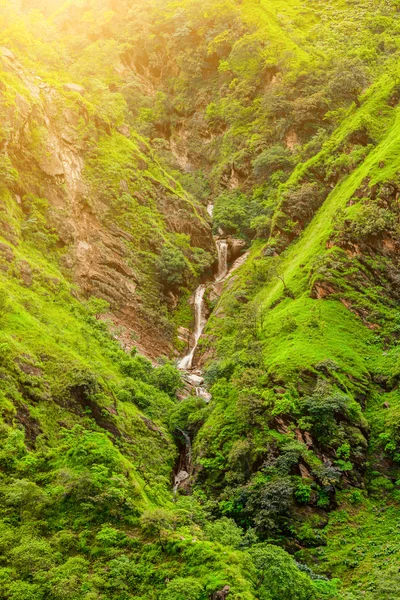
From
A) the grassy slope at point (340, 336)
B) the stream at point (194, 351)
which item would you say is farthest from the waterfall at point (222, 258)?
the grassy slope at point (340, 336)

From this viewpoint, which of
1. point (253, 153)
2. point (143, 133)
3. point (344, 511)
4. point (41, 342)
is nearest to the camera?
point (344, 511)

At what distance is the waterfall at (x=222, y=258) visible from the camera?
68.8 metres

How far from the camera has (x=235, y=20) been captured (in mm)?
92000

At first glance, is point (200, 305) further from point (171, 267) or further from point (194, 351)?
point (194, 351)

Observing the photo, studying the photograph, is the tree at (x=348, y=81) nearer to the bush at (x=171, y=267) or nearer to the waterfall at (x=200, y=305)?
the waterfall at (x=200, y=305)

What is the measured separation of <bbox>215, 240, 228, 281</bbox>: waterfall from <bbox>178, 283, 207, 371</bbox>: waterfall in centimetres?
366

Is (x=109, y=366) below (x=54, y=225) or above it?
below

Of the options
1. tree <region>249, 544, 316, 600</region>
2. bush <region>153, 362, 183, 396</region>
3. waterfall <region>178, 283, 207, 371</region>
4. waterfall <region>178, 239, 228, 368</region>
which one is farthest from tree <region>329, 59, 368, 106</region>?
tree <region>249, 544, 316, 600</region>

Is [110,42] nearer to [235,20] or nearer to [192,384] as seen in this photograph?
[235,20]

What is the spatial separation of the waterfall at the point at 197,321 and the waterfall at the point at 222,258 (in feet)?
12.0

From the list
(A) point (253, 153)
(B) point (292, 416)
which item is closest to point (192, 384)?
(B) point (292, 416)

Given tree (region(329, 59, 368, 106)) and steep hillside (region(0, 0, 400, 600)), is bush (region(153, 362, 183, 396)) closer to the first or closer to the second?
steep hillside (region(0, 0, 400, 600))

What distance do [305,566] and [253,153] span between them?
5867 cm

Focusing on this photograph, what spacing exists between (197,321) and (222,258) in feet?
37.3
